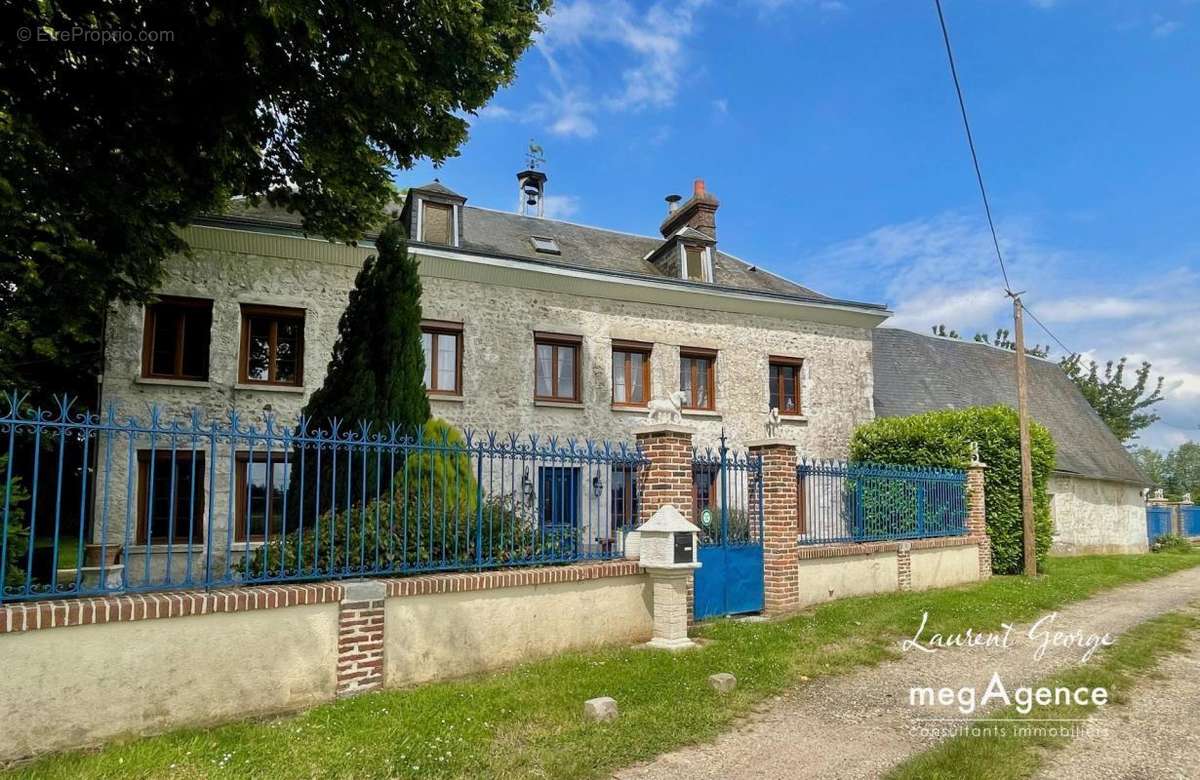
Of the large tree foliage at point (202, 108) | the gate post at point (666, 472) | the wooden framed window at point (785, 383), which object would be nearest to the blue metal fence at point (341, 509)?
the gate post at point (666, 472)

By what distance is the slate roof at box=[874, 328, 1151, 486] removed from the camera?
20.9 meters

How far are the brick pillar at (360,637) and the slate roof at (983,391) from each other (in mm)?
16388

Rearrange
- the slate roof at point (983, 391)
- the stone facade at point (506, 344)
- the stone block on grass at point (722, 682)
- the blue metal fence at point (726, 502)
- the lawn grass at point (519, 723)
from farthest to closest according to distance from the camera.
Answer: the slate roof at point (983, 391) < the stone facade at point (506, 344) < the blue metal fence at point (726, 502) < the stone block on grass at point (722, 682) < the lawn grass at point (519, 723)

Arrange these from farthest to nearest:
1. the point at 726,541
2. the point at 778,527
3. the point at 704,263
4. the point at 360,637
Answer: the point at 704,263 → the point at 778,527 → the point at 726,541 → the point at 360,637

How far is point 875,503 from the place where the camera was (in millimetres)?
11477

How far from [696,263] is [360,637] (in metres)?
12.9

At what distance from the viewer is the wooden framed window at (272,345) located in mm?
12742

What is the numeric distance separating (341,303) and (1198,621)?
14.0 meters

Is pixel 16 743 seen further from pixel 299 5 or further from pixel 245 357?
pixel 245 357

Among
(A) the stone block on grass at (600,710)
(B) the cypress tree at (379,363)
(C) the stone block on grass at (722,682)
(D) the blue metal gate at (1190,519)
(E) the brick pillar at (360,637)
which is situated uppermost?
(B) the cypress tree at (379,363)

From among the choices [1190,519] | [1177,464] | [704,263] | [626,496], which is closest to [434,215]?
[704,263]

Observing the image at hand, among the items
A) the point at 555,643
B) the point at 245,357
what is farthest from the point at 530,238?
the point at 555,643

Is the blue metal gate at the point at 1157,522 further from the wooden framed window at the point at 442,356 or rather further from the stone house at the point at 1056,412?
the wooden framed window at the point at 442,356

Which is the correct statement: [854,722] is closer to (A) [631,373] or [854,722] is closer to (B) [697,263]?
(A) [631,373]
